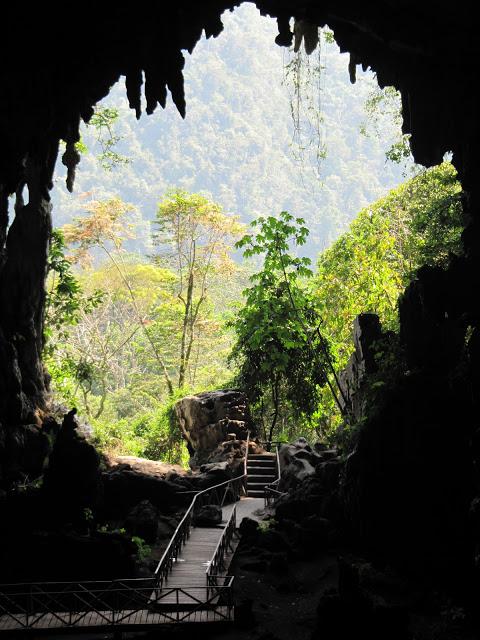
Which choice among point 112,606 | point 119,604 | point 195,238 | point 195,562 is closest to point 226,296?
point 195,238

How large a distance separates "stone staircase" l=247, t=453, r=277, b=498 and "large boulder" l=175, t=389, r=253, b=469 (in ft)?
3.73

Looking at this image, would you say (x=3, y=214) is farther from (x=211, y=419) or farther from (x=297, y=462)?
(x=211, y=419)

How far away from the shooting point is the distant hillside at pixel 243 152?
93.5m

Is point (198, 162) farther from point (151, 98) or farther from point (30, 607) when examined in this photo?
point (30, 607)

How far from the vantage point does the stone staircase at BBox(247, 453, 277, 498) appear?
19.8 meters

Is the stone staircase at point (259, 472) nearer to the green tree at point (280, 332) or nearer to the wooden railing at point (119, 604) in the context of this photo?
the green tree at point (280, 332)

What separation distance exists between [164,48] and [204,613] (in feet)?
36.2

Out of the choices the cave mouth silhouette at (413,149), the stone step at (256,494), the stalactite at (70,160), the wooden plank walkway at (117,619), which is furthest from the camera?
the stone step at (256,494)

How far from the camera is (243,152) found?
9969 centimetres

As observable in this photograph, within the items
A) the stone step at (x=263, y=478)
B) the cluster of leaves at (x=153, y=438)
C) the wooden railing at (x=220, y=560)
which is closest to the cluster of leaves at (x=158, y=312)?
the cluster of leaves at (x=153, y=438)

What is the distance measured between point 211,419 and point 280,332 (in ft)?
12.4

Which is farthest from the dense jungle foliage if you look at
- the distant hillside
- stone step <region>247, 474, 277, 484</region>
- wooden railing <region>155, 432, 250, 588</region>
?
the distant hillside

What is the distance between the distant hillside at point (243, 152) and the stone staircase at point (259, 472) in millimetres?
65994

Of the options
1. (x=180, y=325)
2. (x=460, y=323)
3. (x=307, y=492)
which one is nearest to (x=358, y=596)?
(x=460, y=323)
